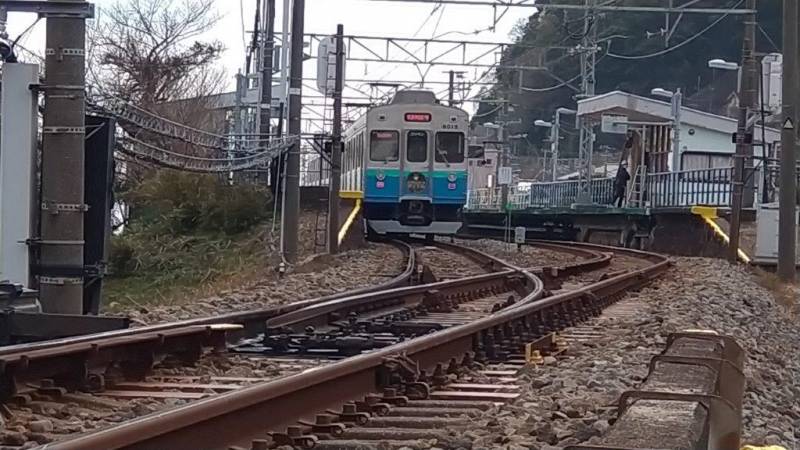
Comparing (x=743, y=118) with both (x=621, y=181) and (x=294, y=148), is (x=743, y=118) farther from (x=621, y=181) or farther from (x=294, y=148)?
(x=621, y=181)

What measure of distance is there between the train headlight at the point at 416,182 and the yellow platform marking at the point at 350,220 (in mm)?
1621

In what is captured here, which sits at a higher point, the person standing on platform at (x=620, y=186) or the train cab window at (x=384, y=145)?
the train cab window at (x=384, y=145)

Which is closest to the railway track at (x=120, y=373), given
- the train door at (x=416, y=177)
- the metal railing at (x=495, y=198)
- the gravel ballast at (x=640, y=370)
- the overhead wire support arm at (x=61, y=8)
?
the gravel ballast at (x=640, y=370)

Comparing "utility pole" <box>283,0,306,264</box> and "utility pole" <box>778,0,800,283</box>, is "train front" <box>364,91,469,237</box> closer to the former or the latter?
"utility pole" <box>283,0,306,264</box>

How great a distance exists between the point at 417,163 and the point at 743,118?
309 inches

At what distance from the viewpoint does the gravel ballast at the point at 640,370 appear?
17.3 ft

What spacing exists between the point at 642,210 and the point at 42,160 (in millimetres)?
22509

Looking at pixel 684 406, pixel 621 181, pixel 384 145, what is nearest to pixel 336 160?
pixel 384 145

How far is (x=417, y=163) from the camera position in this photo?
28141mm

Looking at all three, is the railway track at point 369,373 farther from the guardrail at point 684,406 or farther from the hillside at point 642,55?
the hillside at point 642,55

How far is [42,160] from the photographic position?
9.31 metres

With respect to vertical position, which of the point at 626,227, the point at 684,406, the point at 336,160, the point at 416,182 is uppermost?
the point at 336,160

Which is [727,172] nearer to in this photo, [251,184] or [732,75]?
[251,184]

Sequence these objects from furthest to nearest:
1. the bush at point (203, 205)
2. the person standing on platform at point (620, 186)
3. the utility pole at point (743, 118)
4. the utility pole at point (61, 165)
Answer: the person standing on platform at point (620, 186) < the bush at point (203, 205) < the utility pole at point (743, 118) < the utility pole at point (61, 165)
